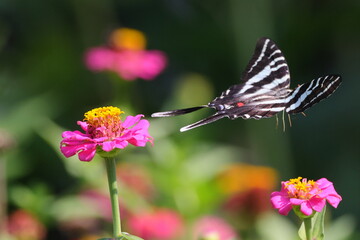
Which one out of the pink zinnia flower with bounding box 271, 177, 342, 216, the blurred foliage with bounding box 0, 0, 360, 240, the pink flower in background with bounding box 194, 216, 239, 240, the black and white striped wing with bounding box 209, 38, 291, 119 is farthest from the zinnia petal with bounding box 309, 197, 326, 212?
the blurred foliage with bounding box 0, 0, 360, 240

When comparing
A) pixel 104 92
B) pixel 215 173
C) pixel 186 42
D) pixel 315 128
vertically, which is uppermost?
pixel 186 42

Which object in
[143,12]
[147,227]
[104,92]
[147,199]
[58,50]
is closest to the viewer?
[147,227]

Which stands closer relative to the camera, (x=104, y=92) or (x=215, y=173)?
(x=215, y=173)

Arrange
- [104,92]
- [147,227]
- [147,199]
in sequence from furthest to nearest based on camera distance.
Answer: [104,92]
[147,199]
[147,227]

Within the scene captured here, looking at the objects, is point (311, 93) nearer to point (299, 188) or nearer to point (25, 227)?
point (299, 188)

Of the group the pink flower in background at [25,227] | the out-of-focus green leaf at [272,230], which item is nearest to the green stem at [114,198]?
the pink flower in background at [25,227]

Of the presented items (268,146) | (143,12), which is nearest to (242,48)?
(268,146)

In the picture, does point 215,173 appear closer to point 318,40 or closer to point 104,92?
point 104,92

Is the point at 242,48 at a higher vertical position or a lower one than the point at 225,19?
lower
